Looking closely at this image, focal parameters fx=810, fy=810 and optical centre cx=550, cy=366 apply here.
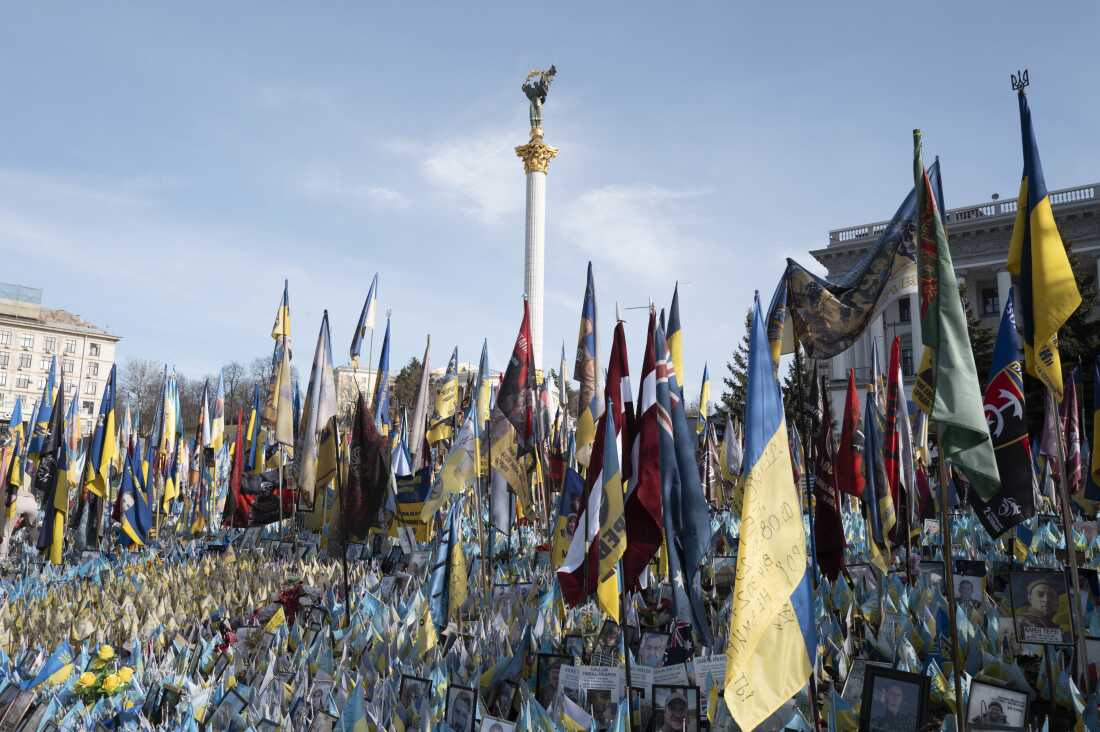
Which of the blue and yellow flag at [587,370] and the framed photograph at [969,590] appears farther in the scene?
the blue and yellow flag at [587,370]

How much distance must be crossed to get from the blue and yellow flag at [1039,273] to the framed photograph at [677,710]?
299 cm

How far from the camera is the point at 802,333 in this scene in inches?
234

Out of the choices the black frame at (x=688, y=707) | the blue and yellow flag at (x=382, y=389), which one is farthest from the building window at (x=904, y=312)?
the black frame at (x=688, y=707)

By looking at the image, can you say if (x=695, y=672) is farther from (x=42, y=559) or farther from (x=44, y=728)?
(x=42, y=559)

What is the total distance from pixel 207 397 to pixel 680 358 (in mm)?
14895

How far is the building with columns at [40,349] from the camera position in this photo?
78.8 m

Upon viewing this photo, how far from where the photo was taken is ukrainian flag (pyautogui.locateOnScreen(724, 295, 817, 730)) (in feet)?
13.2

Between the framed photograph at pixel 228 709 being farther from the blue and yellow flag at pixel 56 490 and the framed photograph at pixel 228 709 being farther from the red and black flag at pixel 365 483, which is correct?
the blue and yellow flag at pixel 56 490

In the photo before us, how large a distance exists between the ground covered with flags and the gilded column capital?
33126 mm

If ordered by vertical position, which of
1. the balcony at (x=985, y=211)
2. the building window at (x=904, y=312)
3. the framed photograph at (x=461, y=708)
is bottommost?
the framed photograph at (x=461, y=708)

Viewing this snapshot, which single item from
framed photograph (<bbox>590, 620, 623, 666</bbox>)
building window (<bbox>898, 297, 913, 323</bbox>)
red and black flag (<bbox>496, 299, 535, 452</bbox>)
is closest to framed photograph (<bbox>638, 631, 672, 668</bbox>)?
framed photograph (<bbox>590, 620, 623, 666</bbox>)

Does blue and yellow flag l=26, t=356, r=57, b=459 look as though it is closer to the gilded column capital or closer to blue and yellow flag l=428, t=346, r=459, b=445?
blue and yellow flag l=428, t=346, r=459, b=445

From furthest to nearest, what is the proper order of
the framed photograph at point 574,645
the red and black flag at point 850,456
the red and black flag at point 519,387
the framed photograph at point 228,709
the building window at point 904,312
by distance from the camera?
the building window at point 904,312 → the red and black flag at point 850,456 → the red and black flag at point 519,387 → the framed photograph at point 574,645 → the framed photograph at point 228,709

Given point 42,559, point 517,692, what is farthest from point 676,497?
point 42,559
